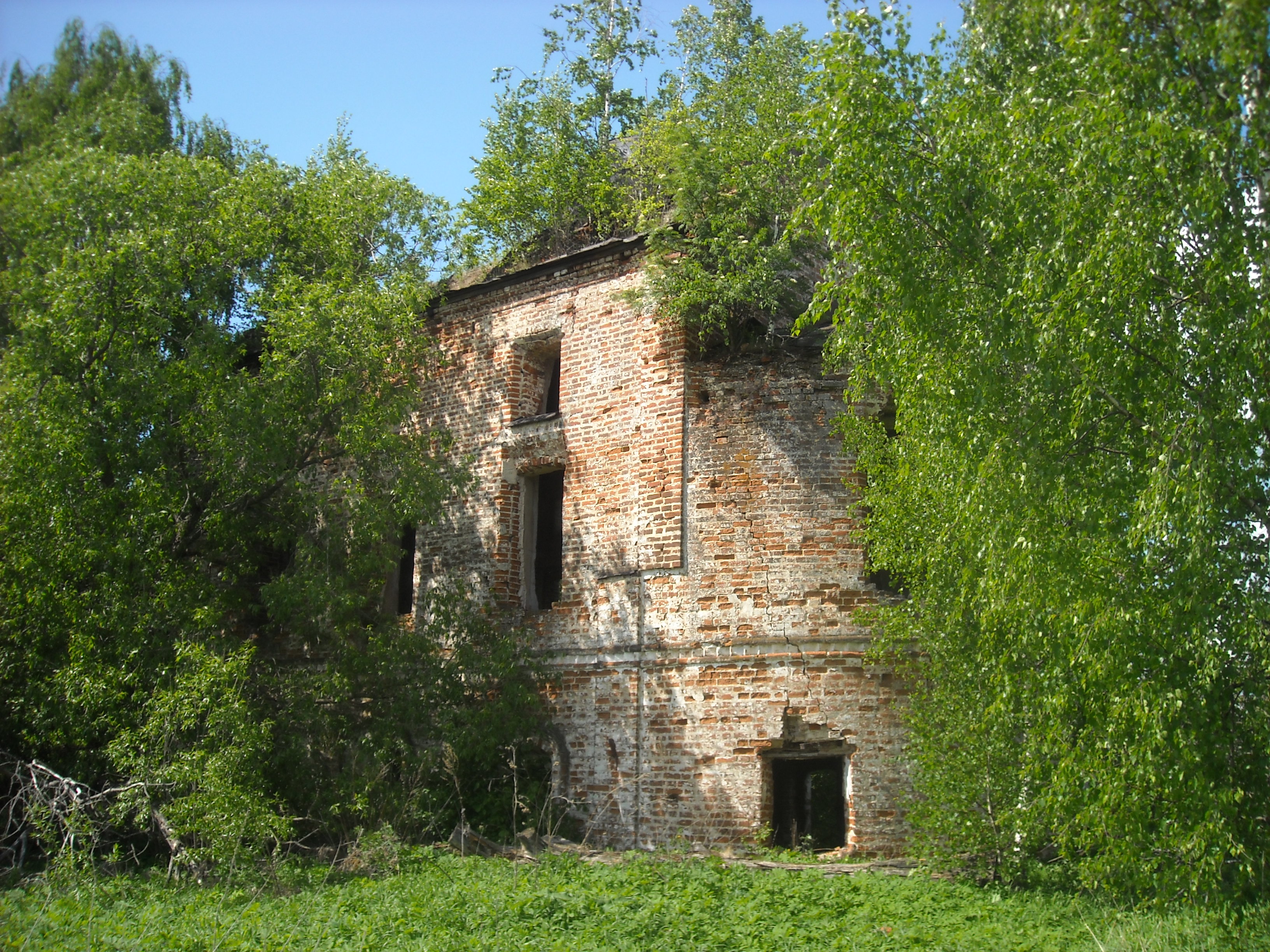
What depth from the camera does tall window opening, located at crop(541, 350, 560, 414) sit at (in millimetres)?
12992

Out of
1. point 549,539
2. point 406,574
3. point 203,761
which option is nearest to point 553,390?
point 549,539

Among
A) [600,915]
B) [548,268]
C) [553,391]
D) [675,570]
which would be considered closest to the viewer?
[600,915]

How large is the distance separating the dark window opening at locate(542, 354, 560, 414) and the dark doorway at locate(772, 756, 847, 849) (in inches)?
203

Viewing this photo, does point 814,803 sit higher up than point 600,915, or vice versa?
point 600,915

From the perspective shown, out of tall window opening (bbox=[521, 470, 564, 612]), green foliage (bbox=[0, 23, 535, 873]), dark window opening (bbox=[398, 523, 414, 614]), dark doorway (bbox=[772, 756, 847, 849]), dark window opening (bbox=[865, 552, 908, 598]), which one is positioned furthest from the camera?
dark window opening (bbox=[398, 523, 414, 614])

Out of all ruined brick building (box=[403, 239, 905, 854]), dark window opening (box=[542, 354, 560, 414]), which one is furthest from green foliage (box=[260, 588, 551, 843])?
dark window opening (box=[542, 354, 560, 414])

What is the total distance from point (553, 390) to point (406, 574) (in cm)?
328

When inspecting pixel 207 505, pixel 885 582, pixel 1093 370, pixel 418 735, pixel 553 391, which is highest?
pixel 553 391

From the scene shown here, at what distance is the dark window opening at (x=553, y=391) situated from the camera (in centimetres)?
1300

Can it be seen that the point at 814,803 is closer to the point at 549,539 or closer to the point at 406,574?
the point at 549,539

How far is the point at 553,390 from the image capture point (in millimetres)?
13047

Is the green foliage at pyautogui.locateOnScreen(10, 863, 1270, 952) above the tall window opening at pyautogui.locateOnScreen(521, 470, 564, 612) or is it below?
below

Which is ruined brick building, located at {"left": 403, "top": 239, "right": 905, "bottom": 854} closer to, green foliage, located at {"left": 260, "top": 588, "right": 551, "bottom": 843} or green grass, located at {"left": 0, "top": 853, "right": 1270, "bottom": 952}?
green foliage, located at {"left": 260, "top": 588, "right": 551, "bottom": 843}

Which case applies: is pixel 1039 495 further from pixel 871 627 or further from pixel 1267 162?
pixel 871 627
